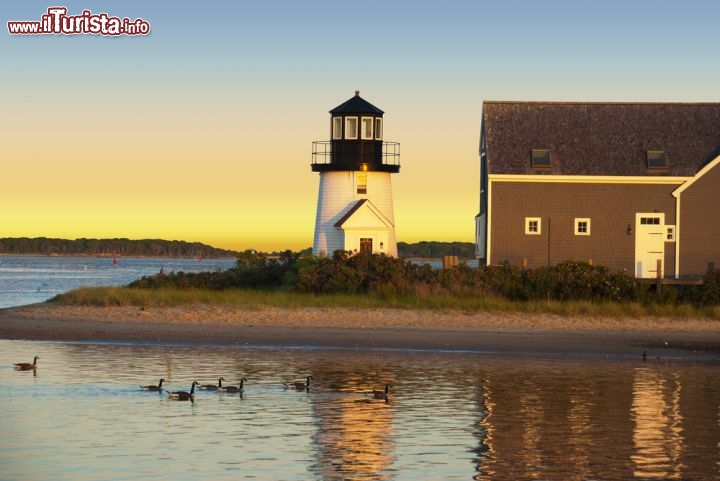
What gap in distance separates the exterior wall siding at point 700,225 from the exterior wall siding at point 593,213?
0.53 metres

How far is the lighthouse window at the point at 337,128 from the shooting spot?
50.3 meters

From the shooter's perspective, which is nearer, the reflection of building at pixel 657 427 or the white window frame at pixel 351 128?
the reflection of building at pixel 657 427

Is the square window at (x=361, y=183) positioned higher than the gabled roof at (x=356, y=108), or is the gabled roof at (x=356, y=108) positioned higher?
the gabled roof at (x=356, y=108)

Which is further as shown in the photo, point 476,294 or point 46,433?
point 476,294

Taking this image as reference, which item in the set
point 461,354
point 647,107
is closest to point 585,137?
point 647,107

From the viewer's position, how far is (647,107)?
51.0 metres

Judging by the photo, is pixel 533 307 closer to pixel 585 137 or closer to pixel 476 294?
pixel 476 294

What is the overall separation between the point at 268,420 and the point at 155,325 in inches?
650

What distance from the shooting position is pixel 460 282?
42750 millimetres

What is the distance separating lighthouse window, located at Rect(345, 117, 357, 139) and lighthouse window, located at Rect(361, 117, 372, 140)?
1.13ft

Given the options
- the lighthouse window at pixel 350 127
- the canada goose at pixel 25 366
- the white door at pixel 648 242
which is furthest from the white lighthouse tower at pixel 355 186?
the canada goose at pixel 25 366

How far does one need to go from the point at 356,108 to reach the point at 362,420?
97.2ft

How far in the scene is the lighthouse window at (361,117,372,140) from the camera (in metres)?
50.2

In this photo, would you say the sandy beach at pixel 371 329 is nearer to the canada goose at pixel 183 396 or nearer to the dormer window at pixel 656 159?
the canada goose at pixel 183 396
